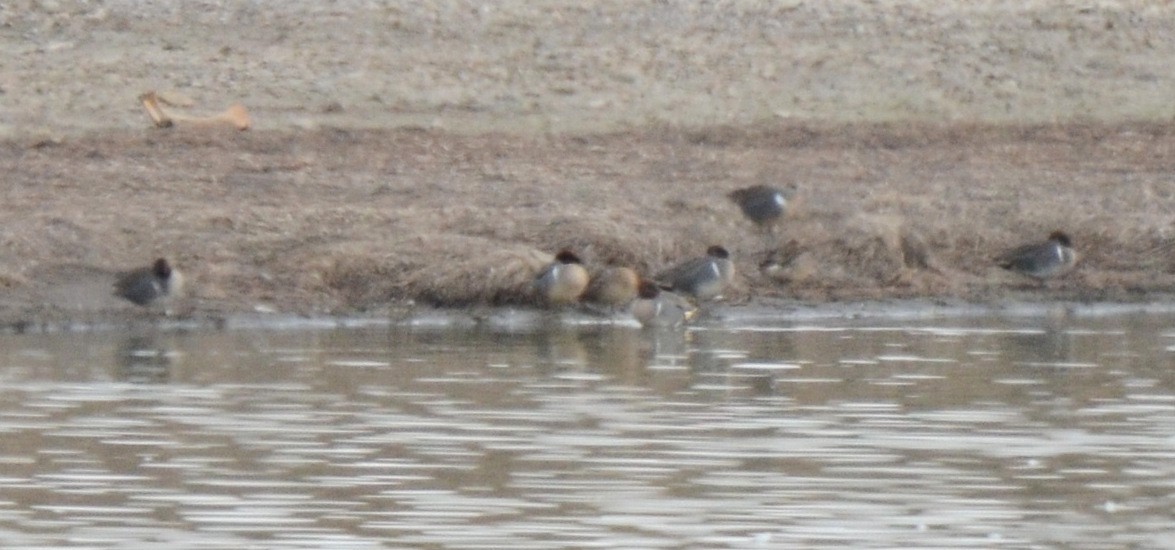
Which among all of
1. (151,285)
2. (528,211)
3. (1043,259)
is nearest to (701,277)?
(528,211)

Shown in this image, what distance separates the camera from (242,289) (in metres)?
15.1

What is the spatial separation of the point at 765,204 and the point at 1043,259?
161cm

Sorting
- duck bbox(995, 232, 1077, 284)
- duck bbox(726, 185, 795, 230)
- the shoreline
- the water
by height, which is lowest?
the water

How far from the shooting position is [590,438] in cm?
1064

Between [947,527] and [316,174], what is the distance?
9510 millimetres

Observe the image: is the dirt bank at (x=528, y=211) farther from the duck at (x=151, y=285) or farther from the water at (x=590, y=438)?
the water at (x=590, y=438)

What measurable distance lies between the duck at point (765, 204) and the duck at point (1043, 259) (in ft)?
4.18

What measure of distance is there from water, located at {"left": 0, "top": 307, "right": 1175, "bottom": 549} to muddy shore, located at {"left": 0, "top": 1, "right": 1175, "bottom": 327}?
1.03m

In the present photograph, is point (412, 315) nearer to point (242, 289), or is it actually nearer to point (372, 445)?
point (242, 289)

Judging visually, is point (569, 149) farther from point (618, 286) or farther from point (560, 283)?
point (560, 283)

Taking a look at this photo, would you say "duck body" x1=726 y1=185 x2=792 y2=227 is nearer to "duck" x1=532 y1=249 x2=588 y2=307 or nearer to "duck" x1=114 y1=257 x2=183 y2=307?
"duck" x1=532 y1=249 x2=588 y2=307

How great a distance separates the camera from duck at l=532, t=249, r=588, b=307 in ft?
49.2

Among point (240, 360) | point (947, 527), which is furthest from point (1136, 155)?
point (947, 527)

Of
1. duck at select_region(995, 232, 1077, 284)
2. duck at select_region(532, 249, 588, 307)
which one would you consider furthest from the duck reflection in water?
duck at select_region(995, 232, 1077, 284)
